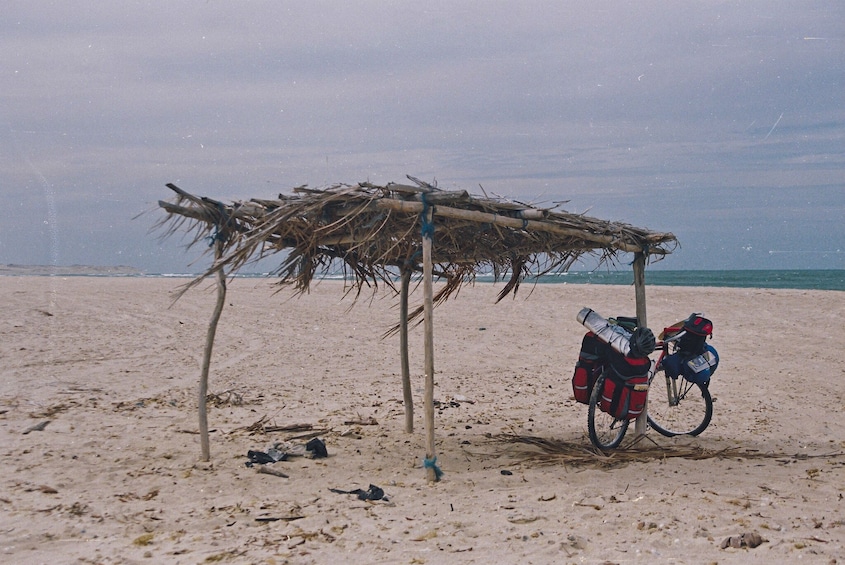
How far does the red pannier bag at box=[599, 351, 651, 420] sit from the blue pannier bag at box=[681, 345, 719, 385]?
1.03 m

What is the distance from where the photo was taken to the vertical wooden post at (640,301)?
704cm

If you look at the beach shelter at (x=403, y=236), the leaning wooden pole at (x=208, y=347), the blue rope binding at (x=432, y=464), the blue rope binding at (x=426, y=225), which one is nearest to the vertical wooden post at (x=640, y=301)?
the beach shelter at (x=403, y=236)

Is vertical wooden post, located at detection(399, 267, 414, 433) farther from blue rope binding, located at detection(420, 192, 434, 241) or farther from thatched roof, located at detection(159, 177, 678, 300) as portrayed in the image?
blue rope binding, located at detection(420, 192, 434, 241)

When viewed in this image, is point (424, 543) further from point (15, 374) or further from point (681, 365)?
point (15, 374)

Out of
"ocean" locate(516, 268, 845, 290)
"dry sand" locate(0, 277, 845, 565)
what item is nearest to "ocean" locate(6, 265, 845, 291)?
"ocean" locate(516, 268, 845, 290)

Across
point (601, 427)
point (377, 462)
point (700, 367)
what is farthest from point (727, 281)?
point (377, 462)

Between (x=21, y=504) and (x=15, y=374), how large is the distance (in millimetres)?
5251

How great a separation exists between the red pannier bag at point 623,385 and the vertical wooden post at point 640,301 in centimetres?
47

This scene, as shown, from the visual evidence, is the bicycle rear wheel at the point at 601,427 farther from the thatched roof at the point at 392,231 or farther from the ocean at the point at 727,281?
the ocean at the point at 727,281

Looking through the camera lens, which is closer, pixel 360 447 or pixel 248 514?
pixel 248 514

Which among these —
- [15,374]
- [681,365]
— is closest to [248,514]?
[681,365]

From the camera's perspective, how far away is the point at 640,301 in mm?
7215

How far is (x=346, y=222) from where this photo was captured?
5457mm

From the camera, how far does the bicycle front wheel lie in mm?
7527
